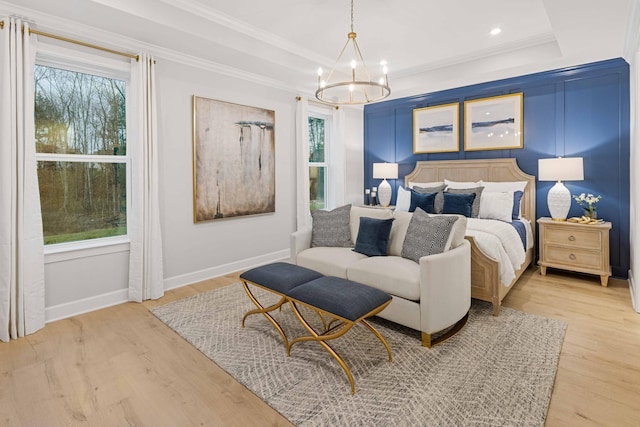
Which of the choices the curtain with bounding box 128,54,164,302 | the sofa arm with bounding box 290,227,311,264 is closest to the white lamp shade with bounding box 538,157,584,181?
the sofa arm with bounding box 290,227,311,264

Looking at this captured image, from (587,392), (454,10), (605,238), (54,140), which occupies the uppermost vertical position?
(454,10)

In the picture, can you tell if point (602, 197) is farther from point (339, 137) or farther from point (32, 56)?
point (32, 56)

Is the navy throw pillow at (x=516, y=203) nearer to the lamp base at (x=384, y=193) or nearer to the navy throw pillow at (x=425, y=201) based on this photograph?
the navy throw pillow at (x=425, y=201)

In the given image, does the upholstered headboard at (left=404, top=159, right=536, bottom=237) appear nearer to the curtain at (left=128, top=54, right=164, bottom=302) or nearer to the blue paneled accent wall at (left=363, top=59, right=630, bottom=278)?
the blue paneled accent wall at (left=363, top=59, right=630, bottom=278)

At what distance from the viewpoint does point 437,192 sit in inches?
182

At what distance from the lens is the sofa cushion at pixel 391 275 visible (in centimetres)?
251

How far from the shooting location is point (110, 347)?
8.41ft

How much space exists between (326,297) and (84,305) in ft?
8.19

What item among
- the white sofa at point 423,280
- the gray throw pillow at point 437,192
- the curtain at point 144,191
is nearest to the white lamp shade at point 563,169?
the gray throw pillow at point 437,192

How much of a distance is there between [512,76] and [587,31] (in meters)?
1.43

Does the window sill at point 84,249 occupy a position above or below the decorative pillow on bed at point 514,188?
below

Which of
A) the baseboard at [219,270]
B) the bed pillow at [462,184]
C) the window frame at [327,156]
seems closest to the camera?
the baseboard at [219,270]

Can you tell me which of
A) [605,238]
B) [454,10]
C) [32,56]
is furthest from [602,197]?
[32,56]

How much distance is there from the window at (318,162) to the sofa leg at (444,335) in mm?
3304
